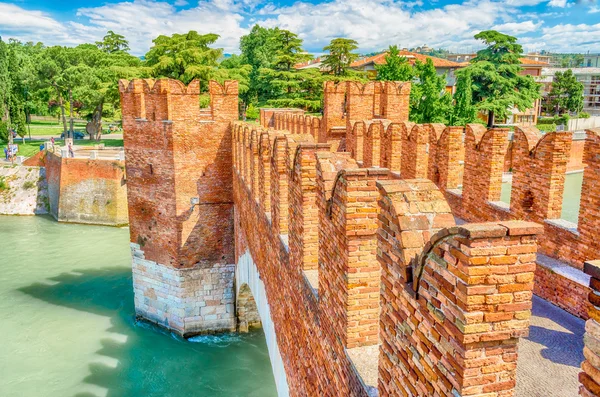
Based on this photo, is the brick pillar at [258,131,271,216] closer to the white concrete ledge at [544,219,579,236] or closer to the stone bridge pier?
the stone bridge pier

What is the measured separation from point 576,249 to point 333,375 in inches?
120

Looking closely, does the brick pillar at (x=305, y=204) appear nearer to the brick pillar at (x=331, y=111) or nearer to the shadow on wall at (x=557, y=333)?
the shadow on wall at (x=557, y=333)

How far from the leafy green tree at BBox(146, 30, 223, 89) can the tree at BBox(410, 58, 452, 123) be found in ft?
43.8

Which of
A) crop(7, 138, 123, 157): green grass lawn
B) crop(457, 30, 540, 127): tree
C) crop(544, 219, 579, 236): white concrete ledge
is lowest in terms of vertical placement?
crop(7, 138, 123, 157): green grass lawn

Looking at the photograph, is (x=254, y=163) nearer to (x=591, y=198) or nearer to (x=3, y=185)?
(x=591, y=198)

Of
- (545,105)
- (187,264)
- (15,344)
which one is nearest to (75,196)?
(15,344)

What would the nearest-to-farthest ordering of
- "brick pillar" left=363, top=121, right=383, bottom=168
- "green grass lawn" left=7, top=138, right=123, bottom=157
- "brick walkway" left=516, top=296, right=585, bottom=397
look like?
1. "brick walkway" left=516, top=296, right=585, bottom=397
2. "brick pillar" left=363, top=121, right=383, bottom=168
3. "green grass lawn" left=7, top=138, right=123, bottom=157

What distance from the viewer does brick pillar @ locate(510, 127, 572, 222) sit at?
5.50 meters

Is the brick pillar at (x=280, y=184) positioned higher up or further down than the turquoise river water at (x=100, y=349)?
higher up

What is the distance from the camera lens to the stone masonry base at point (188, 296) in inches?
566

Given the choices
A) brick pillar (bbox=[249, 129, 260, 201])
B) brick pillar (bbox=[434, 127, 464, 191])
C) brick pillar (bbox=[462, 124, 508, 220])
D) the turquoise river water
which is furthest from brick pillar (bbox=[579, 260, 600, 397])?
the turquoise river water

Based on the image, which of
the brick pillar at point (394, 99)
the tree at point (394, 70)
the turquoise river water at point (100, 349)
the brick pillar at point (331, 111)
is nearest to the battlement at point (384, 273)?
the turquoise river water at point (100, 349)

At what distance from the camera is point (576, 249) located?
211 inches

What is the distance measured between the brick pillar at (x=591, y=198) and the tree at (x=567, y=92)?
5331cm
